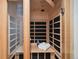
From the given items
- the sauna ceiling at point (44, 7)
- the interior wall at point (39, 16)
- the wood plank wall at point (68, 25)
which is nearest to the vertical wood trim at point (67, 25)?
the wood plank wall at point (68, 25)

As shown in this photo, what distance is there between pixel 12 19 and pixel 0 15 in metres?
0.15

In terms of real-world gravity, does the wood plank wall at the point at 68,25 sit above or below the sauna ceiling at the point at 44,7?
below

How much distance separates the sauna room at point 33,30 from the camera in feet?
4.11

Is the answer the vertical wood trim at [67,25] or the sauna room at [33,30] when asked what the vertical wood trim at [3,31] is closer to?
the sauna room at [33,30]

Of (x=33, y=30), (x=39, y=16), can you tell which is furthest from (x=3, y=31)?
(x=39, y=16)

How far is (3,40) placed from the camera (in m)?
1.20

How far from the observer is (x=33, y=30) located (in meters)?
1.36

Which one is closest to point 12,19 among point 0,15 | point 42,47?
point 0,15

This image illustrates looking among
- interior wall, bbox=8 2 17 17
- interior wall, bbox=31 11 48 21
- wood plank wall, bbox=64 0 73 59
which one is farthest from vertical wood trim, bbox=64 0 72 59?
interior wall, bbox=8 2 17 17

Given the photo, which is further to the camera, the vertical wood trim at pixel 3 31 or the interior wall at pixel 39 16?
the interior wall at pixel 39 16

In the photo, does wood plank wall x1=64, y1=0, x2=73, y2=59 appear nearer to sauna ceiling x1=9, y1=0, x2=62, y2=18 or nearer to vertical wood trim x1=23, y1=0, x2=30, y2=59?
sauna ceiling x1=9, y1=0, x2=62, y2=18

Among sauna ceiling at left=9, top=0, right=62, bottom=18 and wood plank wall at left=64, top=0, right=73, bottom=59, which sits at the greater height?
sauna ceiling at left=9, top=0, right=62, bottom=18

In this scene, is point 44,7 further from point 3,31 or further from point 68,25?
point 3,31

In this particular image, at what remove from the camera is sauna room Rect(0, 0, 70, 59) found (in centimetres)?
125
